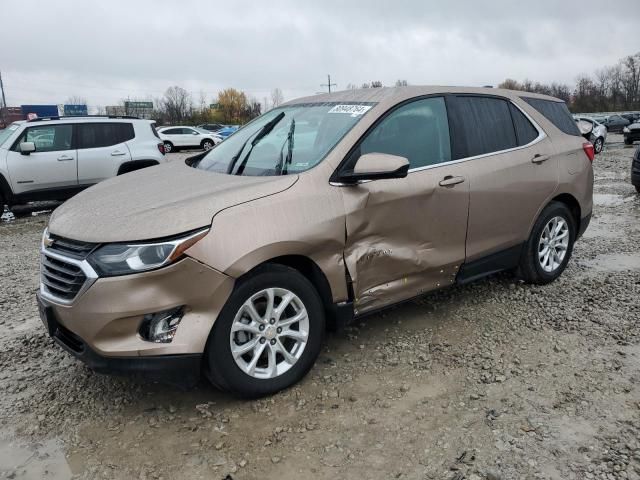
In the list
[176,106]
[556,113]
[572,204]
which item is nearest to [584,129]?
[556,113]

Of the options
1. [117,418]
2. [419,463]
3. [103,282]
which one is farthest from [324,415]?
[103,282]

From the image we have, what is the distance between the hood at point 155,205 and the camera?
2.70 metres

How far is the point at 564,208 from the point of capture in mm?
4766

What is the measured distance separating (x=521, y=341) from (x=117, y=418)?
2729 mm

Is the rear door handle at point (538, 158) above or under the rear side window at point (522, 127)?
under

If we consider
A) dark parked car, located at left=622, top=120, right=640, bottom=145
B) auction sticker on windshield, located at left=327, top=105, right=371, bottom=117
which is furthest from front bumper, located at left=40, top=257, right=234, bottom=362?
dark parked car, located at left=622, top=120, right=640, bottom=145

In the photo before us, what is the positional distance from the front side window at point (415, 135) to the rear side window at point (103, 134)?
25.7 ft

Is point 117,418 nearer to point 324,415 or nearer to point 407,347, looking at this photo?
point 324,415

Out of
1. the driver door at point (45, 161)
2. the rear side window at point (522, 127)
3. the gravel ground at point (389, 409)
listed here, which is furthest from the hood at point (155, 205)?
the driver door at point (45, 161)

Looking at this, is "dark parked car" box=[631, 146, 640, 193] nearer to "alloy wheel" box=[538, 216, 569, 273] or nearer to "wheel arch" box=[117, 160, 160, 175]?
"alloy wheel" box=[538, 216, 569, 273]

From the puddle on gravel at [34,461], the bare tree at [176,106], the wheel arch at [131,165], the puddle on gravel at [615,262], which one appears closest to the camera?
the puddle on gravel at [34,461]

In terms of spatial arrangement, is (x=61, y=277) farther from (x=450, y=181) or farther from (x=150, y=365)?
(x=450, y=181)

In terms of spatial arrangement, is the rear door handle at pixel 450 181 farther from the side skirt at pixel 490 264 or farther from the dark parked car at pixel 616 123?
the dark parked car at pixel 616 123

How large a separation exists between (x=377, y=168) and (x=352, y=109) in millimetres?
723
